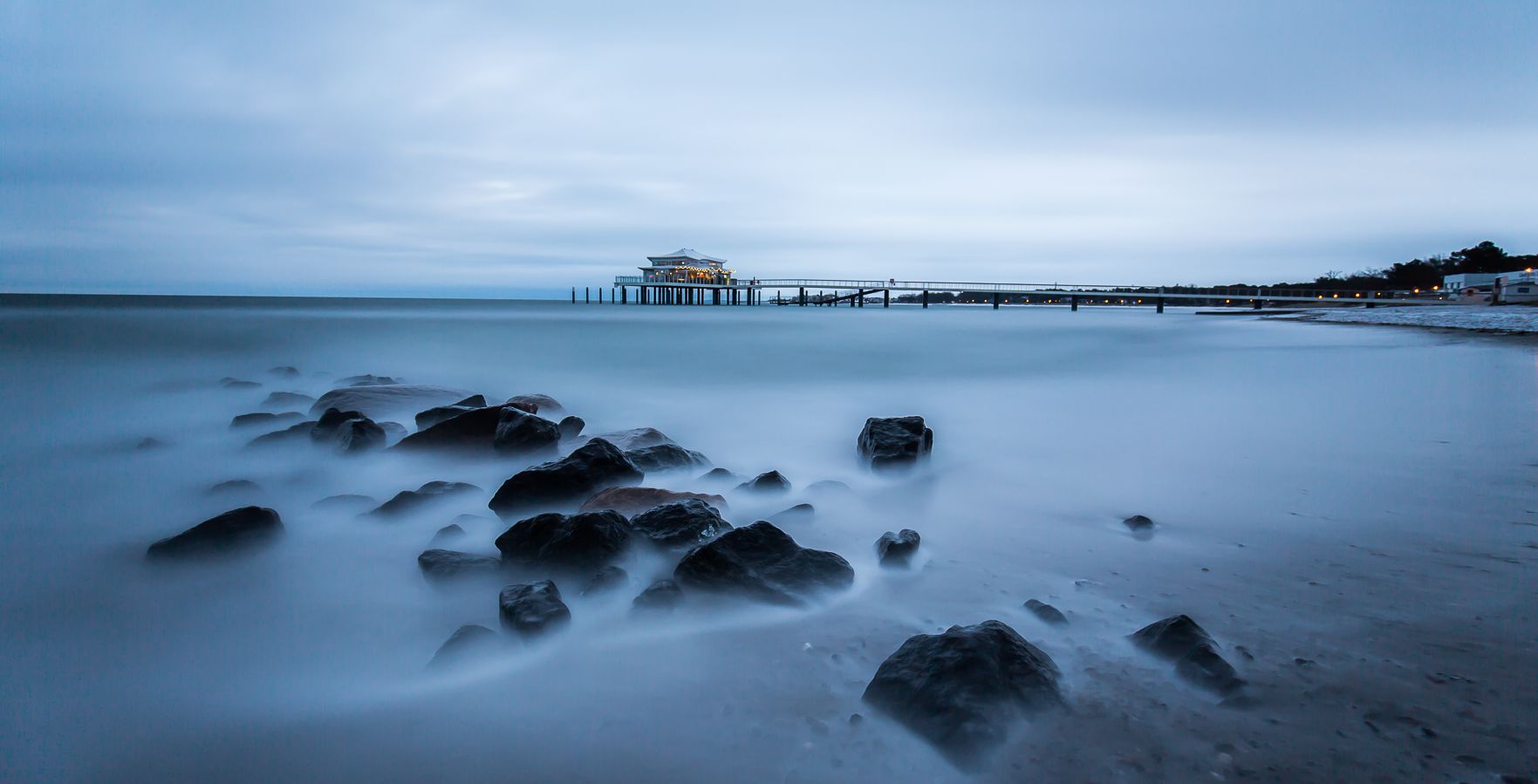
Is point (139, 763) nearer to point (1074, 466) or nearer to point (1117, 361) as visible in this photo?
point (1074, 466)

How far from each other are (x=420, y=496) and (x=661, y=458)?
4.63 ft

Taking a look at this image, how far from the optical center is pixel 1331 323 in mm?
29797

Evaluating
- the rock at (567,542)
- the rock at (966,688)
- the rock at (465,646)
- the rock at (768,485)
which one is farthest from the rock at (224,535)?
the rock at (966,688)

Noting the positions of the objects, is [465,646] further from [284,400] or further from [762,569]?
[284,400]

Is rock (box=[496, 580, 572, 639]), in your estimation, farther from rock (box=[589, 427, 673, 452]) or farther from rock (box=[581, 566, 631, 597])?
rock (box=[589, 427, 673, 452])

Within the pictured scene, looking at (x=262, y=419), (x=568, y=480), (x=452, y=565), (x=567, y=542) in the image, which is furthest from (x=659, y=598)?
(x=262, y=419)

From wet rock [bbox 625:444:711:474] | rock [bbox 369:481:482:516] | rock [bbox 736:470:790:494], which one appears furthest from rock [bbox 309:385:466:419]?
rock [bbox 736:470:790:494]

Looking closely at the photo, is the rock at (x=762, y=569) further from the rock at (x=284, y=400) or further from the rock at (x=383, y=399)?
the rock at (x=284, y=400)

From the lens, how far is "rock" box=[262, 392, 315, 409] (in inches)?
299

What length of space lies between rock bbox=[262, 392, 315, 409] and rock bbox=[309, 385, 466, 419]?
1.68 feet

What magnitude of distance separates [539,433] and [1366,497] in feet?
16.6

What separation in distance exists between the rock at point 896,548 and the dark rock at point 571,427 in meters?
3.47

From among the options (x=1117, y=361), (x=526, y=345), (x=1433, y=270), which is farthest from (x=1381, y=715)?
(x=1433, y=270)

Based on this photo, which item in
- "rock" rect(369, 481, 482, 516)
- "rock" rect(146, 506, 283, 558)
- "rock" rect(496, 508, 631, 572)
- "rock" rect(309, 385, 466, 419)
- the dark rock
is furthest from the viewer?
"rock" rect(309, 385, 466, 419)
